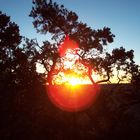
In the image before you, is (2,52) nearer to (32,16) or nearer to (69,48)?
(32,16)

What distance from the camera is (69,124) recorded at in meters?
24.0

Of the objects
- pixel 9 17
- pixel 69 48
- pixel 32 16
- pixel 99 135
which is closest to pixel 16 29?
pixel 9 17

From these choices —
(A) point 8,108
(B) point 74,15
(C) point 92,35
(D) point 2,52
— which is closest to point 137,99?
(C) point 92,35

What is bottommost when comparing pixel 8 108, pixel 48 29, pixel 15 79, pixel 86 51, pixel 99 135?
pixel 99 135

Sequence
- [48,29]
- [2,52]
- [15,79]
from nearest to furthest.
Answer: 1. [15,79]
2. [48,29]
3. [2,52]

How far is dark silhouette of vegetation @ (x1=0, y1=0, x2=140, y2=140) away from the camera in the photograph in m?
24.1

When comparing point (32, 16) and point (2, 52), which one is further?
point (2, 52)

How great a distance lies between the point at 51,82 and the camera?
26.4 metres

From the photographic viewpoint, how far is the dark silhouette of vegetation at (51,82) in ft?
79.1

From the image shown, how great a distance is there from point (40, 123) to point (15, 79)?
4408 mm

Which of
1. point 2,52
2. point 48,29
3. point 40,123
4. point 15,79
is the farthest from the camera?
point 2,52

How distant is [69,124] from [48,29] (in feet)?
28.5

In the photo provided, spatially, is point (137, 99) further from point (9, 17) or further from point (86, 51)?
point (9, 17)

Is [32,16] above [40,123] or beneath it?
above
